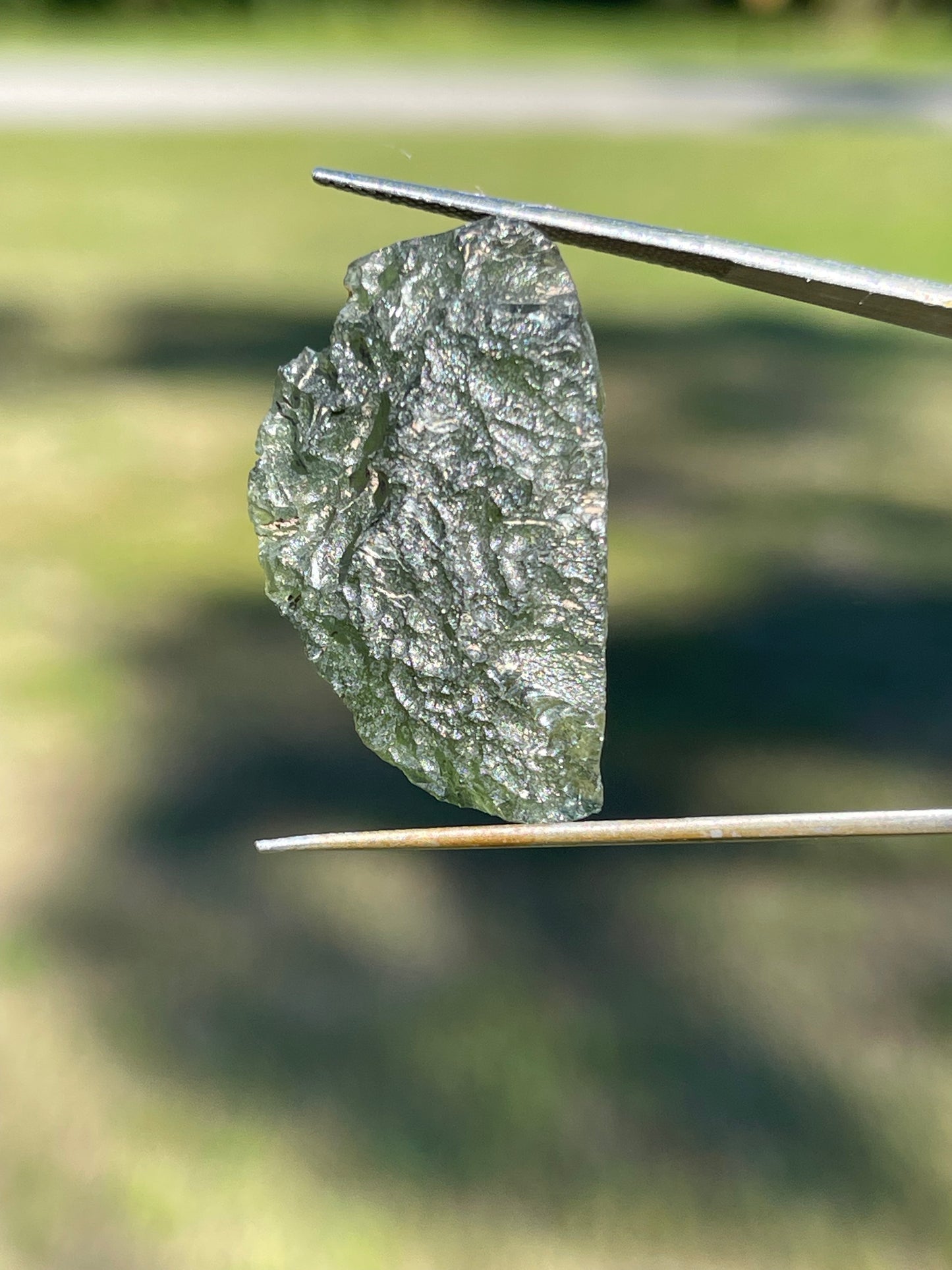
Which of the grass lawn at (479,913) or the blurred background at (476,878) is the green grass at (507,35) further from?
the grass lawn at (479,913)

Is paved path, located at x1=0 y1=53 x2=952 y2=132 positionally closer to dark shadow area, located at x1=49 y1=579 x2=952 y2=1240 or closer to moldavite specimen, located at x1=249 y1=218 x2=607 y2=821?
dark shadow area, located at x1=49 y1=579 x2=952 y2=1240

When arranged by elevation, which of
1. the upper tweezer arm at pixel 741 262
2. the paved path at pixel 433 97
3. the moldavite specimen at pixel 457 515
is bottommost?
the moldavite specimen at pixel 457 515

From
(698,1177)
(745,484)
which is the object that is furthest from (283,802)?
(745,484)

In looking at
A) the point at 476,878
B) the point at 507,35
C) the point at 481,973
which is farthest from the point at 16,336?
the point at 507,35

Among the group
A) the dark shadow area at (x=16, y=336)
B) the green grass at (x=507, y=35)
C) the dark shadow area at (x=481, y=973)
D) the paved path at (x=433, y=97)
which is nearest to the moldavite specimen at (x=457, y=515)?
the dark shadow area at (x=481, y=973)

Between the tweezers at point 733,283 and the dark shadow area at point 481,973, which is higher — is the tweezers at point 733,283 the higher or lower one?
the higher one

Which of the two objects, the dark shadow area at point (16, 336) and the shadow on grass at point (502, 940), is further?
the dark shadow area at point (16, 336)

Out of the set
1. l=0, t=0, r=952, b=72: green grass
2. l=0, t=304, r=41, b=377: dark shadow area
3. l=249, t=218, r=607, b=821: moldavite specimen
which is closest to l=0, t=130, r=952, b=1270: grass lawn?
l=0, t=304, r=41, b=377: dark shadow area
